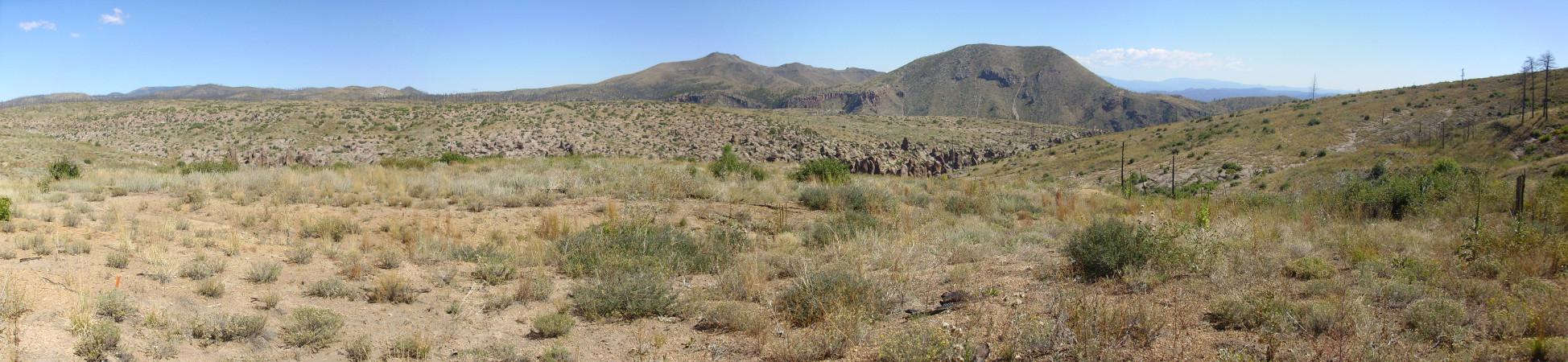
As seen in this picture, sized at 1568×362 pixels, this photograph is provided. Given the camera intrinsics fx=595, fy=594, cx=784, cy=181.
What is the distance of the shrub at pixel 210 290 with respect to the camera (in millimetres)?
4867

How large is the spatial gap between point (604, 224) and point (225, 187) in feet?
24.9

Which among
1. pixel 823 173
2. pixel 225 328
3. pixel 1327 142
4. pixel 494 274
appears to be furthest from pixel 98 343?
pixel 1327 142

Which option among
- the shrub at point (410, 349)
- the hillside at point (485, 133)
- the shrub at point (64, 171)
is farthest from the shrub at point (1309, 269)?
the hillside at point (485, 133)

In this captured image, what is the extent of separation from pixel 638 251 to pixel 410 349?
299 centimetres

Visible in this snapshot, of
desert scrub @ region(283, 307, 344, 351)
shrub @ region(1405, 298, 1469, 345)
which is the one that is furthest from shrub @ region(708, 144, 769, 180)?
shrub @ region(1405, 298, 1469, 345)

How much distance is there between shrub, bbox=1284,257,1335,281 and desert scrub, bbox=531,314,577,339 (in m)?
6.46

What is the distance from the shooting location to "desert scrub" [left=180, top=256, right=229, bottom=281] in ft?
17.3

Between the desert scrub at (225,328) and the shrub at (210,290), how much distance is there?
0.84m

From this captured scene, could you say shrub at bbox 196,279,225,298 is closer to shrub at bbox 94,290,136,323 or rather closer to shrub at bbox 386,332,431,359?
shrub at bbox 94,290,136,323

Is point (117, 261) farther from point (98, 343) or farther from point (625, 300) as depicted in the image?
point (625, 300)

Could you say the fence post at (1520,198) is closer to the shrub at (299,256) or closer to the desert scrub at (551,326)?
the desert scrub at (551,326)

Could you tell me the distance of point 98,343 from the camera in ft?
11.6

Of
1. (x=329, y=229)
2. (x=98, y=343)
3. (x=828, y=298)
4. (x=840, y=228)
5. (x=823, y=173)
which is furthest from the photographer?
(x=823, y=173)

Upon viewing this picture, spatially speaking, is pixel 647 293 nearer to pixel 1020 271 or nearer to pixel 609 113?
pixel 1020 271
